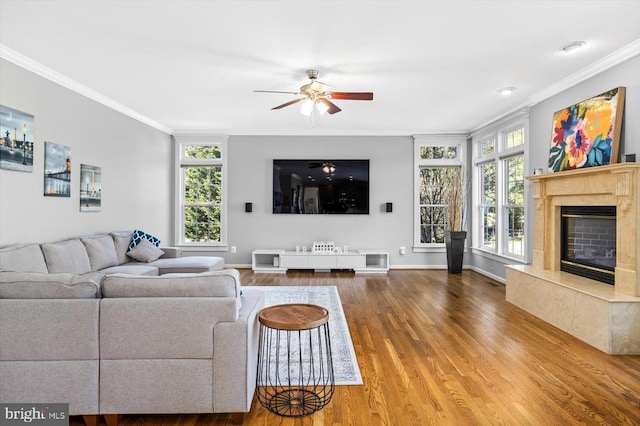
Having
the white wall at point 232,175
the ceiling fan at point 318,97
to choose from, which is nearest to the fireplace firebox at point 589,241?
the white wall at point 232,175

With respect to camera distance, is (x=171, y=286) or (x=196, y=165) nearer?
(x=171, y=286)

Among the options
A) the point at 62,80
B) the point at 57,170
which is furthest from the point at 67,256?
the point at 62,80

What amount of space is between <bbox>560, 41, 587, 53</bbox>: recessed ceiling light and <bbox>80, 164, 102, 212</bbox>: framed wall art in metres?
5.46

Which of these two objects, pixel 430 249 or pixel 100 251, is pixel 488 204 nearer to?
pixel 430 249

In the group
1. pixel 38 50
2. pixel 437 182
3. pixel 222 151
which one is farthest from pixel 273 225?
pixel 38 50

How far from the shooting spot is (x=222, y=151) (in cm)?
720

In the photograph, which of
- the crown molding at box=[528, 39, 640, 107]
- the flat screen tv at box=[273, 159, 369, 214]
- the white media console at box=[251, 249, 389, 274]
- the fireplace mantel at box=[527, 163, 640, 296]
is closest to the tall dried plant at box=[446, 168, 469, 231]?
the white media console at box=[251, 249, 389, 274]

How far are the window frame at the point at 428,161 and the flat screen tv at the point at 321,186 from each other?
3.14 ft

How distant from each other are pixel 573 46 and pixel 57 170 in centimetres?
545

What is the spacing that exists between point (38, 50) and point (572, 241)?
235 inches

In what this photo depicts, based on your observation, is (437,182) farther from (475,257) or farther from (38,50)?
(38,50)

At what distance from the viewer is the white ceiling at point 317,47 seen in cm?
277

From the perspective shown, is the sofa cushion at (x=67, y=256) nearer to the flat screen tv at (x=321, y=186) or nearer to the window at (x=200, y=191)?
the window at (x=200, y=191)

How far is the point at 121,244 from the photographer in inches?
197
